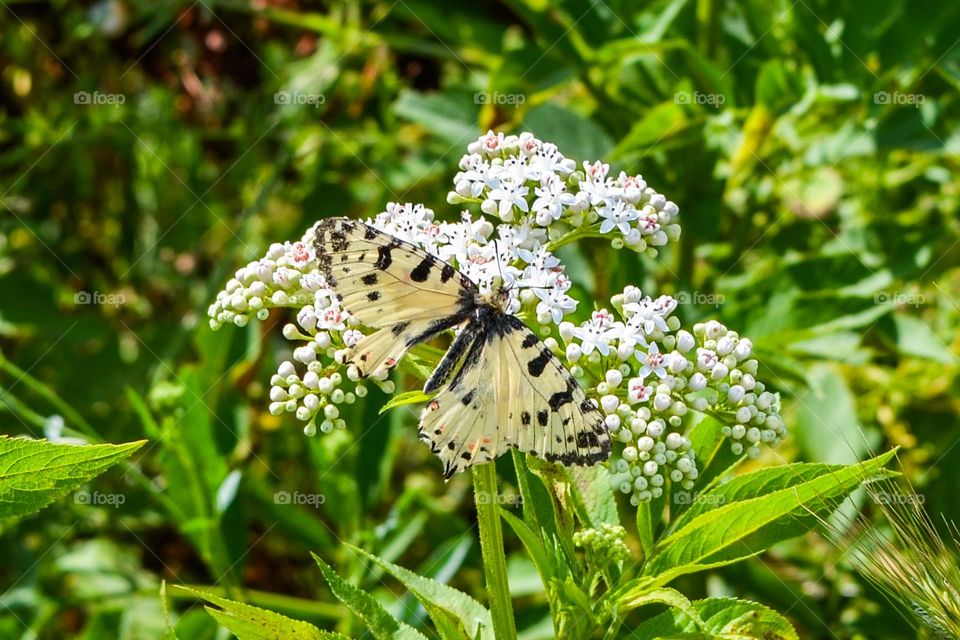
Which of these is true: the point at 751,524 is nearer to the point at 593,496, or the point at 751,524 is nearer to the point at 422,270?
the point at 593,496

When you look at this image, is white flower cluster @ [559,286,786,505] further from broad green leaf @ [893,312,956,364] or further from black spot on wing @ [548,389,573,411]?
broad green leaf @ [893,312,956,364]

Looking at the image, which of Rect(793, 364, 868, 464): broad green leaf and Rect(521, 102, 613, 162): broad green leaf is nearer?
Rect(521, 102, 613, 162): broad green leaf

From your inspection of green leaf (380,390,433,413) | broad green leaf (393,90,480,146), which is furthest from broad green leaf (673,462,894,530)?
broad green leaf (393,90,480,146)

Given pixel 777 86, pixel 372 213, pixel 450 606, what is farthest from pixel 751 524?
pixel 372 213

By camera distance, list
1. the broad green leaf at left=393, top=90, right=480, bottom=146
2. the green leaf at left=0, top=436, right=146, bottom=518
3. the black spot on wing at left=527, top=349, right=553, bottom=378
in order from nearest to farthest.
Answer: the black spot on wing at left=527, top=349, right=553, bottom=378
the green leaf at left=0, top=436, right=146, bottom=518
the broad green leaf at left=393, top=90, right=480, bottom=146

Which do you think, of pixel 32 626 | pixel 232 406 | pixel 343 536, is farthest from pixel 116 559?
pixel 343 536

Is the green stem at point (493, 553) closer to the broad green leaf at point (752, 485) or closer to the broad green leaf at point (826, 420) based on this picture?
the broad green leaf at point (752, 485)
